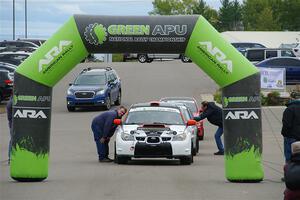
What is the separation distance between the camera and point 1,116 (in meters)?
34.7

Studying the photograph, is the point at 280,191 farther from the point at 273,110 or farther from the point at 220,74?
the point at 273,110

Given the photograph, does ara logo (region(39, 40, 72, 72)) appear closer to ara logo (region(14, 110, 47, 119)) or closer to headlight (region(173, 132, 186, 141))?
ara logo (region(14, 110, 47, 119))

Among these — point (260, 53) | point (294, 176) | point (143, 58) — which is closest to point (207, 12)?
point (143, 58)

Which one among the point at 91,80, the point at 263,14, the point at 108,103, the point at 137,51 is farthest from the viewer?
the point at 263,14

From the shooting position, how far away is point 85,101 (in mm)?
35844

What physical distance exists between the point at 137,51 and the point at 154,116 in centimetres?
394

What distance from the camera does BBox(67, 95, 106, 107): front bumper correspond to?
117 ft

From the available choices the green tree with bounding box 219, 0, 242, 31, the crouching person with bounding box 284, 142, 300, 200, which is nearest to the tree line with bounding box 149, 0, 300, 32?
the green tree with bounding box 219, 0, 242, 31

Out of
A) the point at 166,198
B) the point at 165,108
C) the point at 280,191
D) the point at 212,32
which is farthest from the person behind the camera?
the point at 165,108

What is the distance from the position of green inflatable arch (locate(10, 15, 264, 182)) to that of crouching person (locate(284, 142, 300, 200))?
7.02m

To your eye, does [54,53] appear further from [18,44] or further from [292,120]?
[18,44]

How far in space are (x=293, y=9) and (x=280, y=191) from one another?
104 metres

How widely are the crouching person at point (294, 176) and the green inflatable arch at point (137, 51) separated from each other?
7.02 m

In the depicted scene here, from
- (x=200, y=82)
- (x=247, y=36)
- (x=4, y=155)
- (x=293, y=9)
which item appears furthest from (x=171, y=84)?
(x=293, y=9)
